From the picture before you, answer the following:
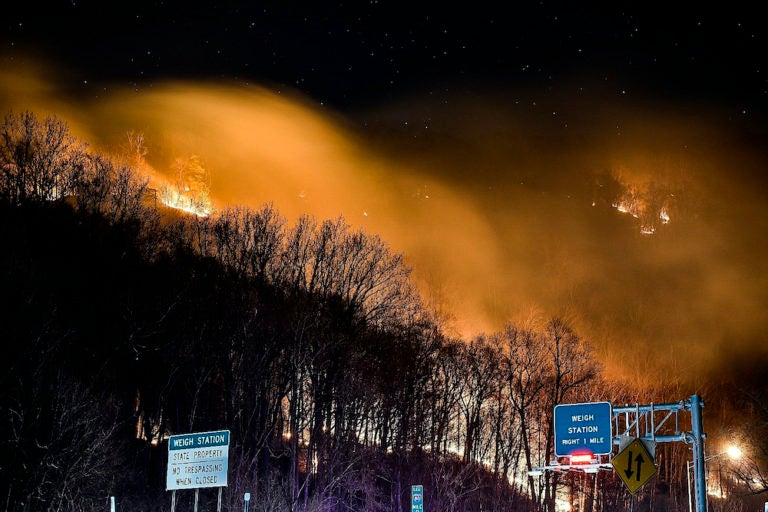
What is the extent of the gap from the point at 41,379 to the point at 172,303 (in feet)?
50.5

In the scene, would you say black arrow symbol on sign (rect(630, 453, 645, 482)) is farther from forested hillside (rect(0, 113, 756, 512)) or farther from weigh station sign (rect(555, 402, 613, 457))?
forested hillside (rect(0, 113, 756, 512))

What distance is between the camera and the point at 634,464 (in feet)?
78.7

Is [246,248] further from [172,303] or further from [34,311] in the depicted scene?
[34,311]

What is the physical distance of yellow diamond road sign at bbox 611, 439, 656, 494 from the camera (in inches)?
931

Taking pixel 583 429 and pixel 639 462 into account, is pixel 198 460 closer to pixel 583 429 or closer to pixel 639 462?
pixel 639 462

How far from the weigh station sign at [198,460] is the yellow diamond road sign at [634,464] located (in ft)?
36.5

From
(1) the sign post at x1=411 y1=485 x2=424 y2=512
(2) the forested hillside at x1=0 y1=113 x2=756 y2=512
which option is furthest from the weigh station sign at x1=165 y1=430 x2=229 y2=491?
(2) the forested hillside at x1=0 y1=113 x2=756 y2=512

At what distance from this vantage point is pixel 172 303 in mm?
59562

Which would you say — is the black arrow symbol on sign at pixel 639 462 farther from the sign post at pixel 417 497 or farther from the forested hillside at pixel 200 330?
the forested hillside at pixel 200 330

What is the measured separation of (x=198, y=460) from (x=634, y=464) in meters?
12.3

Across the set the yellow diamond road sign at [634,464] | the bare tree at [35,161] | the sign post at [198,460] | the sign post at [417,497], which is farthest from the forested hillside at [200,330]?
the yellow diamond road sign at [634,464]

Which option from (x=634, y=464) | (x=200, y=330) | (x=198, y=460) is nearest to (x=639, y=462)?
(x=634, y=464)

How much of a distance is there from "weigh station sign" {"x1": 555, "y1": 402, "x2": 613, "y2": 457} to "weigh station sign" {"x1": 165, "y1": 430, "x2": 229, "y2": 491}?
14995mm

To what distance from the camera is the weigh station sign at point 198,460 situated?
21500 mm
